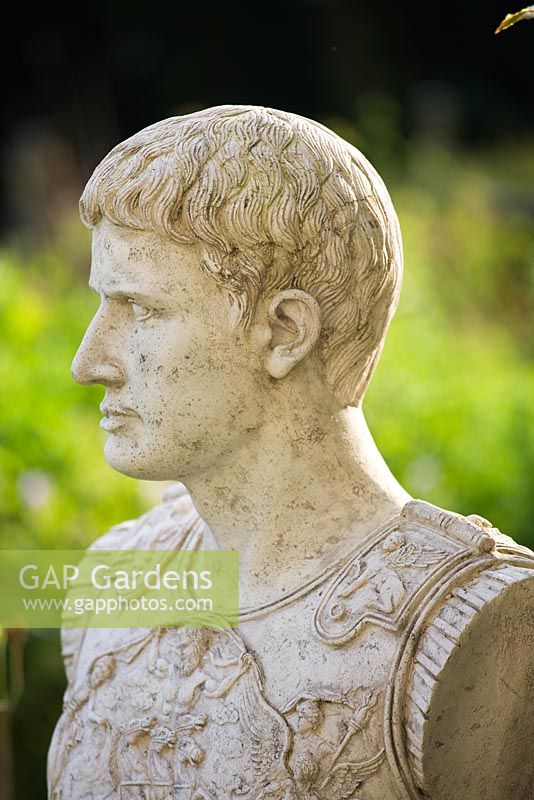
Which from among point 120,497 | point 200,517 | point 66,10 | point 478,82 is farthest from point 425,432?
point 66,10

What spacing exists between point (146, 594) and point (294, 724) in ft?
2.03

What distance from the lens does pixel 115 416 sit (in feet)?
9.51

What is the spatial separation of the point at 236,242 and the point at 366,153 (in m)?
9.31

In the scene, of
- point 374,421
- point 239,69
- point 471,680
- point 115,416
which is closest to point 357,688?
point 471,680

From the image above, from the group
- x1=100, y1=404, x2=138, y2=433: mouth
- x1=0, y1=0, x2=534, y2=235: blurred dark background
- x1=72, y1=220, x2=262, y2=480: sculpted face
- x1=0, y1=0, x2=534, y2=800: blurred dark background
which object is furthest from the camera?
x1=0, y1=0, x2=534, y2=235: blurred dark background

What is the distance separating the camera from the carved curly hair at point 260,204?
2709mm

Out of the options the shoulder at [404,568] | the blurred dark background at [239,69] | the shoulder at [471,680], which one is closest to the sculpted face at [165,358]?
the shoulder at [404,568]

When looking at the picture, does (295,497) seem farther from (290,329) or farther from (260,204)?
(260,204)

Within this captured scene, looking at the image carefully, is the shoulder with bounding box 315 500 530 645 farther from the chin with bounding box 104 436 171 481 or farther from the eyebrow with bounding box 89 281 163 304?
the eyebrow with bounding box 89 281 163 304

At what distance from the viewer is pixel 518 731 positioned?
276 centimetres

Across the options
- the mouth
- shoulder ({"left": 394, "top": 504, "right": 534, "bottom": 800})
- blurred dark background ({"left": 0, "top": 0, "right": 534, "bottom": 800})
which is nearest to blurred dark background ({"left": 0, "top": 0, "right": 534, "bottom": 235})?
blurred dark background ({"left": 0, "top": 0, "right": 534, "bottom": 800})

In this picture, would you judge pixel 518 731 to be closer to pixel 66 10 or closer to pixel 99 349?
pixel 99 349

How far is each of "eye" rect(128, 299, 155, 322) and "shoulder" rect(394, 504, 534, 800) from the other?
2.48 ft

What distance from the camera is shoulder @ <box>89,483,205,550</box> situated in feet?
10.6
